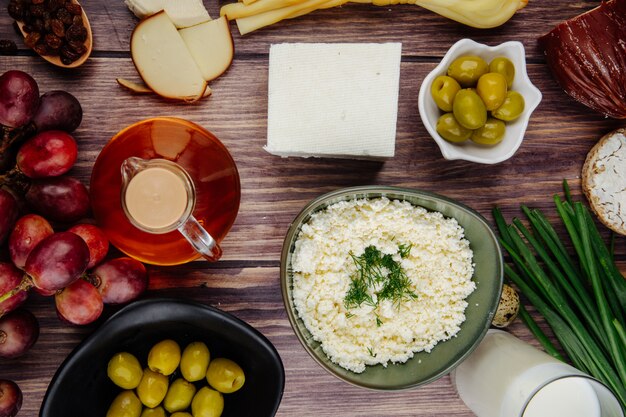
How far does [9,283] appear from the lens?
88 centimetres

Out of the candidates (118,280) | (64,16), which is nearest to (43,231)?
(118,280)

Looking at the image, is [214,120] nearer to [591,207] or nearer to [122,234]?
[122,234]

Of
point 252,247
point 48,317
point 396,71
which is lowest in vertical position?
point 48,317

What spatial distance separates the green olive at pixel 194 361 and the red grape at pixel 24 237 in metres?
0.30

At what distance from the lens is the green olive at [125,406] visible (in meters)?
0.95

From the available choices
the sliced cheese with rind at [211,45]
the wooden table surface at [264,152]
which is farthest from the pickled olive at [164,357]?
the sliced cheese with rind at [211,45]

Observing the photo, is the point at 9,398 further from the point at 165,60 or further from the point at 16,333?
the point at 165,60

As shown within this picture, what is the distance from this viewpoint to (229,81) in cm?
105

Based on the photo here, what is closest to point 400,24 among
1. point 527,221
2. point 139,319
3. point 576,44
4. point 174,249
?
point 576,44

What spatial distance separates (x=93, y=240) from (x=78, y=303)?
11 cm

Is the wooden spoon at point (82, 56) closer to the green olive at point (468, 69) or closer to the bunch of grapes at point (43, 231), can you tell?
the bunch of grapes at point (43, 231)

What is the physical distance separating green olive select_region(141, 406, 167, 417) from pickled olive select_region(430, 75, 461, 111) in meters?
0.71

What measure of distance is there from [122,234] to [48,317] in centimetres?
26

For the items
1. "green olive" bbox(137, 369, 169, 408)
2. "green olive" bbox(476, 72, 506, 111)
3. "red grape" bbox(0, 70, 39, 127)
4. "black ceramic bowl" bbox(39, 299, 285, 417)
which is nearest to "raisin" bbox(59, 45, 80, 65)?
"red grape" bbox(0, 70, 39, 127)
